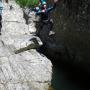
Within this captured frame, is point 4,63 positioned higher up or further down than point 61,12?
further down

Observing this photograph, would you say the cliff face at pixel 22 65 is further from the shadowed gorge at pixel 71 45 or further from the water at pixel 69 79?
the shadowed gorge at pixel 71 45

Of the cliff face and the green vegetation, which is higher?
the green vegetation

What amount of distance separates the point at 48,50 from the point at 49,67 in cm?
475

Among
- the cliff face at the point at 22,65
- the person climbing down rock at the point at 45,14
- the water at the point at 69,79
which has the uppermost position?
the person climbing down rock at the point at 45,14

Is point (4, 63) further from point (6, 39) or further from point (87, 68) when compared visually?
point (87, 68)

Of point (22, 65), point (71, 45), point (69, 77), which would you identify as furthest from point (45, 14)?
point (22, 65)

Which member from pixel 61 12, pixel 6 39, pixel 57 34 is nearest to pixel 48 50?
pixel 57 34

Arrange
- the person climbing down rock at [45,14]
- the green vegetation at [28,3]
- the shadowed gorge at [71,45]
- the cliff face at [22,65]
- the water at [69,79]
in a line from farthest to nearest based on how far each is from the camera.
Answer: the green vegetation at [28,3] < the person climbing down rock at [45,14] < the water at [69,79] < the shadowed gorge at [71,45] < the cliff face at [22,65]

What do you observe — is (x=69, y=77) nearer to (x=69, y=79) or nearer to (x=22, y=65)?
(x=69, y=79)

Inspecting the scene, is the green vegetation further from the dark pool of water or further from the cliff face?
the cliff face

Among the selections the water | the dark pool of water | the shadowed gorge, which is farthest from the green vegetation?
the water

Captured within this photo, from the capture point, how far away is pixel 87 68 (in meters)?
14.2

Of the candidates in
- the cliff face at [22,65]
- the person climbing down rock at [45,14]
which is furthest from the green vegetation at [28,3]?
the cliff face at [22,65]

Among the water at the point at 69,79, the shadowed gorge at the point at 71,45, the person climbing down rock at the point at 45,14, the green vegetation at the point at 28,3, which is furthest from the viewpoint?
the green vegetation at the point at 28,3
